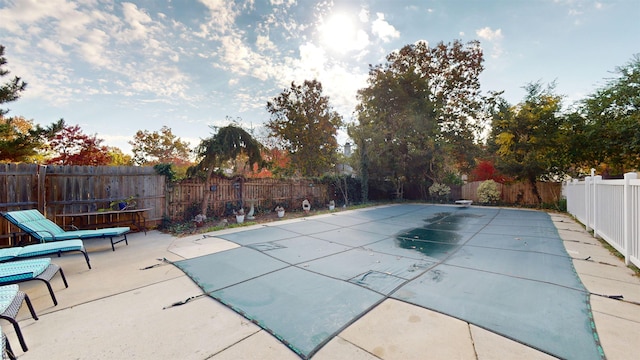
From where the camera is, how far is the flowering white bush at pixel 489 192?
12.6 metres

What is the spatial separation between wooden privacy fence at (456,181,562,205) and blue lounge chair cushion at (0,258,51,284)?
1603 centimetres

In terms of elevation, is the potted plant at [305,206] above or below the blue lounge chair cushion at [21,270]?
below

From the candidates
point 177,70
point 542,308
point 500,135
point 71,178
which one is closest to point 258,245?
point 542,308

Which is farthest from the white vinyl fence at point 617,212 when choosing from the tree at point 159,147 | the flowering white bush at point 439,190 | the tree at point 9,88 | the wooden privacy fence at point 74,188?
the tree at point 159,147

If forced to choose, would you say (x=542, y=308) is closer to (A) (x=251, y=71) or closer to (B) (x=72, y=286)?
(B) (x=72, y=286)

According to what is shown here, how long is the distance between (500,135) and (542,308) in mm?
11937

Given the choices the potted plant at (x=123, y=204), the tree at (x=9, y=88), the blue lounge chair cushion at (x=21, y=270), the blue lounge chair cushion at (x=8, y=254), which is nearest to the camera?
the blue lounge chair cushion at (x=21, y=270)

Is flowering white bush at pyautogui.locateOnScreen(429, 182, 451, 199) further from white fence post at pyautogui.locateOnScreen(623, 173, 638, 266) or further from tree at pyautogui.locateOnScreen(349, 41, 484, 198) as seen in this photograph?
white fence post at pyautogui.locateOnScreen(623, 173, 638, 266)

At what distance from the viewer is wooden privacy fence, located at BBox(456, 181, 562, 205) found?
1159 cm

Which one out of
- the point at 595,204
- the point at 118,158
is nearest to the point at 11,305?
the point at 595,204

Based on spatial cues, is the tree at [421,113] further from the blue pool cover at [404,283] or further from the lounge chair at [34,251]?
the lounge chair at [34,251]

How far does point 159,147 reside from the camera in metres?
18.1

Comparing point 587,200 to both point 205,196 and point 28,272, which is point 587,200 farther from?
point 205,196

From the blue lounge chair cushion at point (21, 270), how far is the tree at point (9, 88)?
702cm
